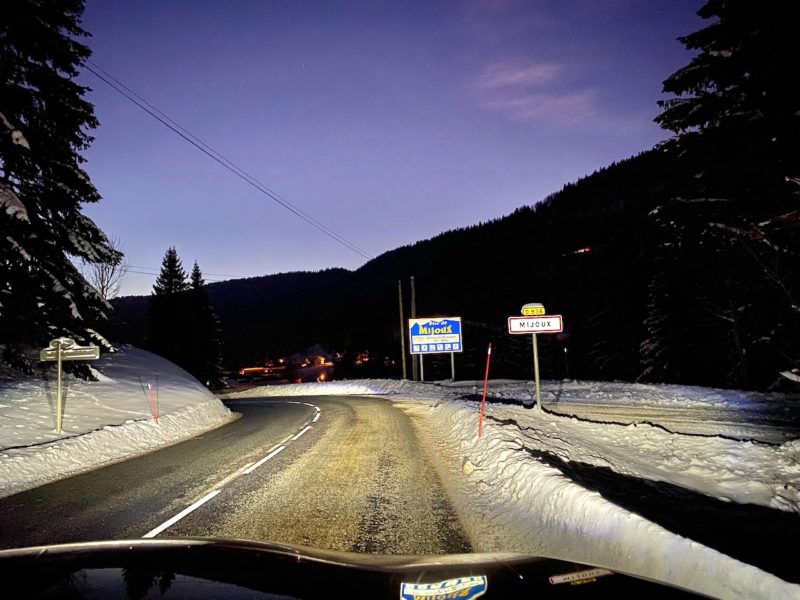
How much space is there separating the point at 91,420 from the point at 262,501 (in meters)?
10.0

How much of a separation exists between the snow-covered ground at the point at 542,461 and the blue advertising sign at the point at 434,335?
737 inches

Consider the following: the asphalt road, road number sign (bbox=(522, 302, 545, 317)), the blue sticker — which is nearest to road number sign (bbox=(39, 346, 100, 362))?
the asphalt road

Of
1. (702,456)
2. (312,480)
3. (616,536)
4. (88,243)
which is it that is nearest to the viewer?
(616,536)

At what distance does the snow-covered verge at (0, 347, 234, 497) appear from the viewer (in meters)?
9.59

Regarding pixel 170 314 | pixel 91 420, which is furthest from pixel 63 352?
pixel 170 314

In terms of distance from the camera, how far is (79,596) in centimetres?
229

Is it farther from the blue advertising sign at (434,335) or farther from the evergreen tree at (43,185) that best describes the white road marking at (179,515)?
the blue advertising sign at (434,335)

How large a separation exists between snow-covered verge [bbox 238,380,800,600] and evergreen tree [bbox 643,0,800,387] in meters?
4.55

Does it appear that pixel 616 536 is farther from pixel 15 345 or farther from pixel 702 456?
pixel 15 345

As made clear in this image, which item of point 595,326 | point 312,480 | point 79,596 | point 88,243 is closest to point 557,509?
point 312,480

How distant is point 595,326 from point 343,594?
54.4 m

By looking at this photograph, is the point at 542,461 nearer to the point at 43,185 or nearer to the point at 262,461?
the point at 262,461

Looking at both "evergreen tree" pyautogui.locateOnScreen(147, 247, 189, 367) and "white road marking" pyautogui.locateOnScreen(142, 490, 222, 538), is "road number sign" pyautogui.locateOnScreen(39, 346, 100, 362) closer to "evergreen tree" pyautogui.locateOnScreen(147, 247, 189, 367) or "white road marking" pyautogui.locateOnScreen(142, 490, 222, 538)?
"white road marking" pyautogui.locateOnScreen(142, 490, 222, 538)

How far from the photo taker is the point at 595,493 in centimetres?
534
